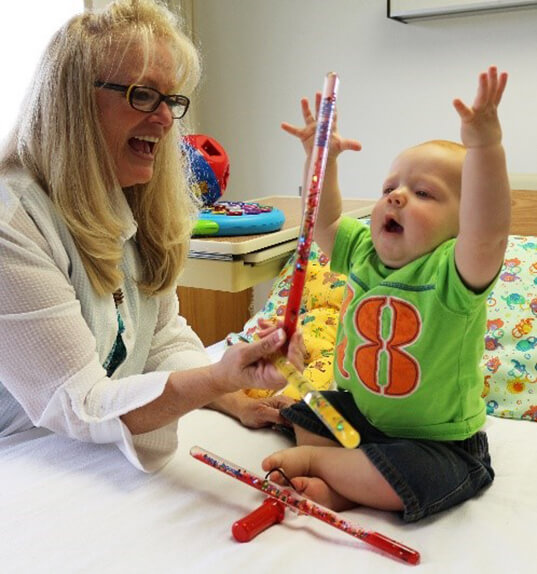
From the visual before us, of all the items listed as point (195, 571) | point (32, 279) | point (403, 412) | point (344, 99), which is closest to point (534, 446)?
point (403, 412)

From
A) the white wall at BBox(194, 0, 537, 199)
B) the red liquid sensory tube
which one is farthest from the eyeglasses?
the white wall at BBox(194, 0, 537, 199)

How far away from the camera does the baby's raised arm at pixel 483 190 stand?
73cm

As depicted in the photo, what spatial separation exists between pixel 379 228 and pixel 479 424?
12.2 inches

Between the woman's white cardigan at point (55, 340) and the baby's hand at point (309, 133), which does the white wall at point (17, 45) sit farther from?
the baby's hand at point (309, 133)

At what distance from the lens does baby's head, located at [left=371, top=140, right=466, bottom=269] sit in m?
0.94

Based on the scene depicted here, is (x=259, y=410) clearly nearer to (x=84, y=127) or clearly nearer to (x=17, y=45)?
(x=84, y=127)

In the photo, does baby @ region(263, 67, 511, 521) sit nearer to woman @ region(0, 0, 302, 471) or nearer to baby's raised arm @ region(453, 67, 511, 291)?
baby's raised arm @ region(453, 67, 511, 291)

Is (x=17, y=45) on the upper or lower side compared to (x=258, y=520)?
upper

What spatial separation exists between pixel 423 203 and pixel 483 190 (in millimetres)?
165

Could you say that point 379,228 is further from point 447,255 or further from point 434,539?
point 434,539

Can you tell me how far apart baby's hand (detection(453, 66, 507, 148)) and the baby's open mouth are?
0.22 m

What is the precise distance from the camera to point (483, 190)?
0.78 metres

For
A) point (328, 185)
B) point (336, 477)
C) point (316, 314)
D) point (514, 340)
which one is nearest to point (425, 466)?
point (336, 477)

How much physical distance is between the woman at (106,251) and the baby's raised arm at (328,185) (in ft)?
0.80
